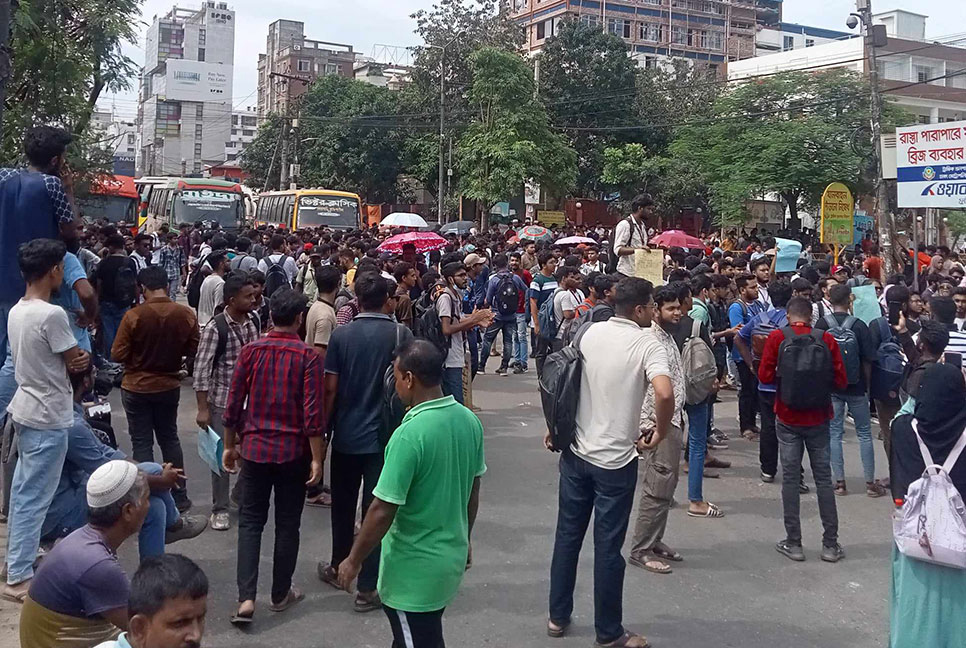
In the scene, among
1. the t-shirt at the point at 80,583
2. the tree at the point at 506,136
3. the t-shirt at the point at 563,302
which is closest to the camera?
the t-shirt at the point at 80,583

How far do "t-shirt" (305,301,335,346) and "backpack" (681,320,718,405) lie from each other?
269 cm

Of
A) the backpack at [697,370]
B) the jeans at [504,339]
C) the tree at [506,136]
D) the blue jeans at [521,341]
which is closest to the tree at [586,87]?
the tree at [506,136]

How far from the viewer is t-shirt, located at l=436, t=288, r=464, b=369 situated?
788 cm

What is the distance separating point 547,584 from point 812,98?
111ft

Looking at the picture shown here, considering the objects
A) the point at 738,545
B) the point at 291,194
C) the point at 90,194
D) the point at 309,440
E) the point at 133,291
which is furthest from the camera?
the point at 291,194

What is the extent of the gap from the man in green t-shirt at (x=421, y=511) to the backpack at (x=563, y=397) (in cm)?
131

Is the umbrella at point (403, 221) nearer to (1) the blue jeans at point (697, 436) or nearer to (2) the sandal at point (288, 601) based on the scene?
(1) the blue jeans at point (697, 436)

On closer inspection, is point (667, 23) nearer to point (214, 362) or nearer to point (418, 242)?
point (418, 242)

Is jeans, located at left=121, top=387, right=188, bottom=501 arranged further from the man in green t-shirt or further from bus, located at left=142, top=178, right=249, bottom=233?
bus, located at left=142, top=178, right=249, bottom=233

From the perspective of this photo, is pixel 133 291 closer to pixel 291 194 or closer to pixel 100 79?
pixel 100 79

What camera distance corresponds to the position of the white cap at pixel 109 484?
10.3 ft

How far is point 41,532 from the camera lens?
16.7 ft

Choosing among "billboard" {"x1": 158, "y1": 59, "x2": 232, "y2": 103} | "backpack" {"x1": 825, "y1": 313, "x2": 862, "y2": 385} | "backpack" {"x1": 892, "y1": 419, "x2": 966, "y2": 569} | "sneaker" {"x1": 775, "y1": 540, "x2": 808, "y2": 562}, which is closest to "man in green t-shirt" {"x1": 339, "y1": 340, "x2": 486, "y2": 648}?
"backpack" {"x1": 892, "y1": 419, "x2": 966, "y2": 569}

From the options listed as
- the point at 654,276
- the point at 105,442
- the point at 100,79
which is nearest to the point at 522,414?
the point at 654,276
